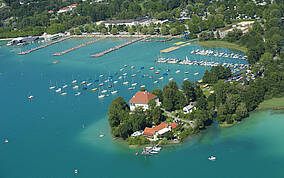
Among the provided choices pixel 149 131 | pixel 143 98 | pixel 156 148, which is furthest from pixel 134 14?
pixel 156 148

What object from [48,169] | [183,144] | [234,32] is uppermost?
[234,32]

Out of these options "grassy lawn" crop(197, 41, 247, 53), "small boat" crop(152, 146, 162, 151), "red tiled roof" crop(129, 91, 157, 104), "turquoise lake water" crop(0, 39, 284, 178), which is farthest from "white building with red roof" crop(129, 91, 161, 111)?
"grassy lawn" crop(197, 41, 247, 53)

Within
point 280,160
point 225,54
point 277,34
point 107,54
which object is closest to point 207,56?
point 225,54

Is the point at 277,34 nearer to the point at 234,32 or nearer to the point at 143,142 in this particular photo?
the point at 234,32

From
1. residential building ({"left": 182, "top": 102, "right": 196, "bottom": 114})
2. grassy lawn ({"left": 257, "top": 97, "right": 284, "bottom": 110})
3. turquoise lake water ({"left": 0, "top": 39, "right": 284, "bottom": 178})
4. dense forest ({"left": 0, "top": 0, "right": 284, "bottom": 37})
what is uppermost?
dense forest ({"left": 0, "top": 0, "right": 284, "bottom": 37})

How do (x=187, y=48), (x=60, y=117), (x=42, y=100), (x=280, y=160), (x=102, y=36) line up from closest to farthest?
(x=280, y=160), (x=60, y=117), (x=42, y=100), (x=187, y=48), (x=102, y=36)

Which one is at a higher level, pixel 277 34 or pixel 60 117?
pixel 277 34

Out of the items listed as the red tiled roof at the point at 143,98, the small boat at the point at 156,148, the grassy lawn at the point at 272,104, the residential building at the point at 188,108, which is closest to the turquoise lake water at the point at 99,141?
the small boat at the point at 156,148

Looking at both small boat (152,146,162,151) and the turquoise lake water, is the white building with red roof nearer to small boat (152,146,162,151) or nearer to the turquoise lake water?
the turquoise lake water
